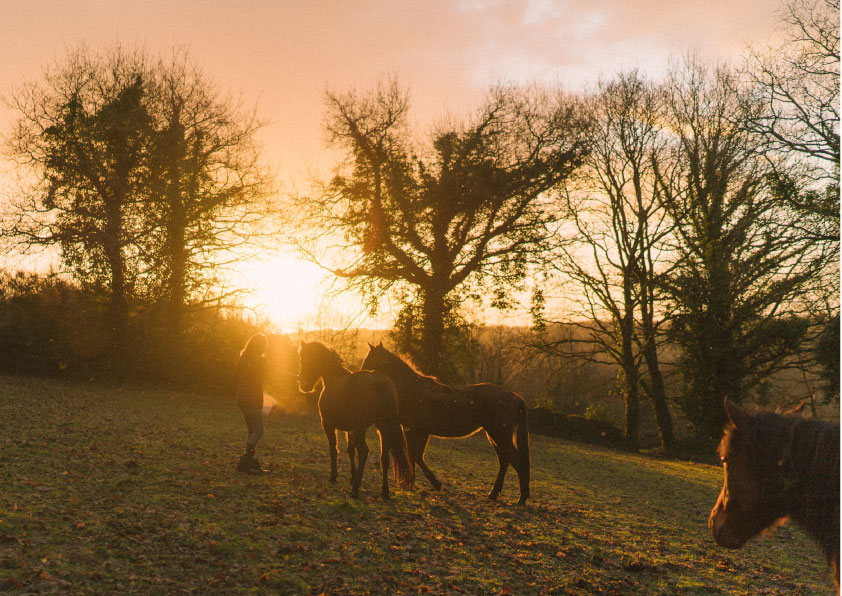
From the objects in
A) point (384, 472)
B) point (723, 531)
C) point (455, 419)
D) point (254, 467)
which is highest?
point (723, 531)

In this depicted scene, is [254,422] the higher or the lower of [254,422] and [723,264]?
the lower

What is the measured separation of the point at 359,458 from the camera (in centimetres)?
888

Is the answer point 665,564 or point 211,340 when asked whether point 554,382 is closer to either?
point 211,340

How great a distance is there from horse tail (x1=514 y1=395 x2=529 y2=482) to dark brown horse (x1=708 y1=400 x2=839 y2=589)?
6399 mm

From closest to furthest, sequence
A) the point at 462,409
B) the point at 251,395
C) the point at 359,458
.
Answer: the point at 359,458 → the point at 462,409 → the point at 251,395

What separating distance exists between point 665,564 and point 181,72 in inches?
1123

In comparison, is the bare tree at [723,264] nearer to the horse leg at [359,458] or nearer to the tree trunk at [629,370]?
the tree trunk at [629,370]

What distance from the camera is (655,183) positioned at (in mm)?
26297

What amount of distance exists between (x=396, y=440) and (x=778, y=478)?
263 inches

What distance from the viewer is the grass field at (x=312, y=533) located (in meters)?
5.30

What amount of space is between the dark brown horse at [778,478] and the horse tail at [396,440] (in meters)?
6.18

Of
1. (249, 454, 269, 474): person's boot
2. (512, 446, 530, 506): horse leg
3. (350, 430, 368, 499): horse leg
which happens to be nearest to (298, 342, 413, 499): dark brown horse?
(350, 430, 368, 499): horse leg

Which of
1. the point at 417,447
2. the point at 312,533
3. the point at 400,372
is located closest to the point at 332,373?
the point at 400,372

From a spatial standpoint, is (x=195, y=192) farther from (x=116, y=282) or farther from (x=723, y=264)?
(x=723, y=264)
